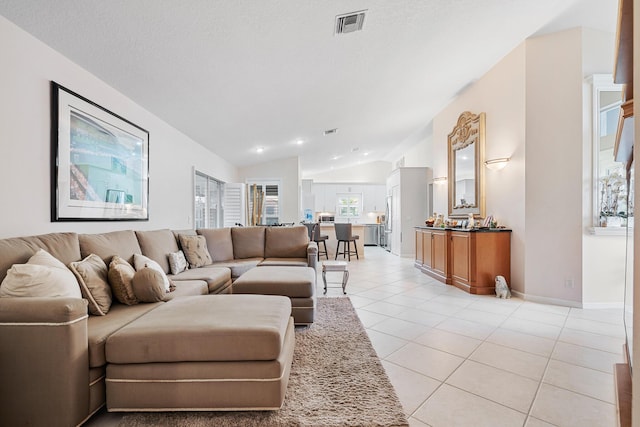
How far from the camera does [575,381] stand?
1.90 metres

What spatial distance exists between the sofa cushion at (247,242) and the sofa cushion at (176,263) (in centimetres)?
112

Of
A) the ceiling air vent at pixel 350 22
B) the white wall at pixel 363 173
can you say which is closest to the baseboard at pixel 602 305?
the ceiling air vent at pixel 350 22

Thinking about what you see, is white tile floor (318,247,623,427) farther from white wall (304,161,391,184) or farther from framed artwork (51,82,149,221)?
white wall (304,161,391,184)

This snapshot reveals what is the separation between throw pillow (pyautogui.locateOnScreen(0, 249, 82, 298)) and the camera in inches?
60.0

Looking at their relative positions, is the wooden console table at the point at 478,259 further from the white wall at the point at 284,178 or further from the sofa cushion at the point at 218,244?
the white wall at the point at 284,178

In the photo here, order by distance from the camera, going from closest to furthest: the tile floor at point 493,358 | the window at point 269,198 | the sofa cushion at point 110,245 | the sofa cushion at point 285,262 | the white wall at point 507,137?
the tile floor at point 493,358, the sofa cushion at point 110,245, the white wall at point 507,137, the sofa cushion at point 285,262, the window at point 269,198

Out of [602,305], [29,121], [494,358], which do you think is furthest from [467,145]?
[29,121]

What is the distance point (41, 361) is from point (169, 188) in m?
3.11

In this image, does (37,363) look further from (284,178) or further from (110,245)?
(284,178)

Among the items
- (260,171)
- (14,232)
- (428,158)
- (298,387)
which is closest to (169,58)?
(14,232)

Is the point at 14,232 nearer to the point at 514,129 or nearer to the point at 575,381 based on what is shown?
the point at 575,381

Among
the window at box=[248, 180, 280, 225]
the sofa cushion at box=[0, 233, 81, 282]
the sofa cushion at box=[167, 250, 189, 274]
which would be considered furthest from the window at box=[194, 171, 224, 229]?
the sofa cushion at box=[0, 233, 81, 282]

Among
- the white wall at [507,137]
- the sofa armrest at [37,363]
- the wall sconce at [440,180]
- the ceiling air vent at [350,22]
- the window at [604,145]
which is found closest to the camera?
the sofa armrest at [37,363]

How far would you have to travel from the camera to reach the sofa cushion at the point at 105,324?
150 centimetres
